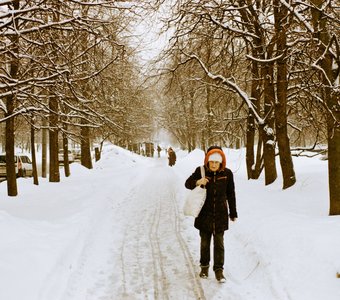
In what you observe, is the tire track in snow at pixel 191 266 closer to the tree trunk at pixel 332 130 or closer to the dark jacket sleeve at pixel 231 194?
the dark jacket sleeve at pixel 231 194

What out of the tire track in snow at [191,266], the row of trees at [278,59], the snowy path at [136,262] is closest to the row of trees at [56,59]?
the row of trees at [278,59]

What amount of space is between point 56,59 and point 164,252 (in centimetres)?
541

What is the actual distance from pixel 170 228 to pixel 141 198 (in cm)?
508

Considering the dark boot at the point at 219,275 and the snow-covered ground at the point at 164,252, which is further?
the dark boot at the point at 219,275

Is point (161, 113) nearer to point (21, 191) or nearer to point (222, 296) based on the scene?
point (21, 191)

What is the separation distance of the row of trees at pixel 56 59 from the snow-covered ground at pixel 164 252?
8.70 ft

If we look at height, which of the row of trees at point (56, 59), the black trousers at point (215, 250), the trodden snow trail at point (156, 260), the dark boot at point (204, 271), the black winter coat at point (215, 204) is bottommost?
the trodden snow trail at point (156, 260)

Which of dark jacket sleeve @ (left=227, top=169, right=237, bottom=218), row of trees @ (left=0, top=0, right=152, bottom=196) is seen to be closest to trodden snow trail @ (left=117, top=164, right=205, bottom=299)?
dark jacket sleeve @ (left=227, top=169, right=237, bottom=218)

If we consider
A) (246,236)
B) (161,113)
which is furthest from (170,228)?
(161,113)

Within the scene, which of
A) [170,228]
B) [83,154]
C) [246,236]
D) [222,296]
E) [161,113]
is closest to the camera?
[222,296]

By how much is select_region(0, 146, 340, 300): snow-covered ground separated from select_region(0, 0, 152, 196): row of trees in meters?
2.65

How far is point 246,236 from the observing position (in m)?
7.00

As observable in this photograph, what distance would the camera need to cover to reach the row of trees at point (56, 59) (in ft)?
23.4

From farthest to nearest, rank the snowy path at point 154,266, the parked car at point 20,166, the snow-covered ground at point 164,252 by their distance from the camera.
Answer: the parked car at point 20,166 → the snowy path at point 154,266 → the snow-covered ground at point 164,252
